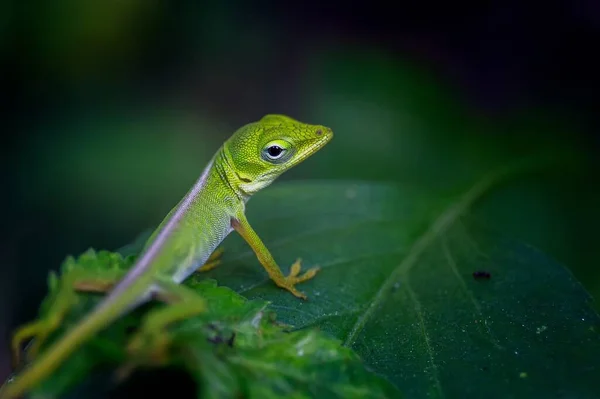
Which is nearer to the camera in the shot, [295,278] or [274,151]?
[295,278]

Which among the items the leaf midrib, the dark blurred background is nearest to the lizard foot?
the leaf midrib

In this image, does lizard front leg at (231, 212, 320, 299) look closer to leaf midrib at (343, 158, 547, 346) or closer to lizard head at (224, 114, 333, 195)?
lizard head at (224, 114, 333, 195)

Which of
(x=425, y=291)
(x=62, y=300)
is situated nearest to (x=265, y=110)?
(x=425, y=291)

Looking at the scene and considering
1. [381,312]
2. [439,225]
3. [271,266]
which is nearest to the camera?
[381,312]

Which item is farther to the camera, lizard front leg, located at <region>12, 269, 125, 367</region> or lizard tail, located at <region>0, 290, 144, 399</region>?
lizard front leg, located at <region>12, 269, 125, 367</region>

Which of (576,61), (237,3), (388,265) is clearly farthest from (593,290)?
(237,3)

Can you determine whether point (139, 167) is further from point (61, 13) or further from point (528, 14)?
point (528, 14)

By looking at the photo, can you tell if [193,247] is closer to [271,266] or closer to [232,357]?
[271,266]
